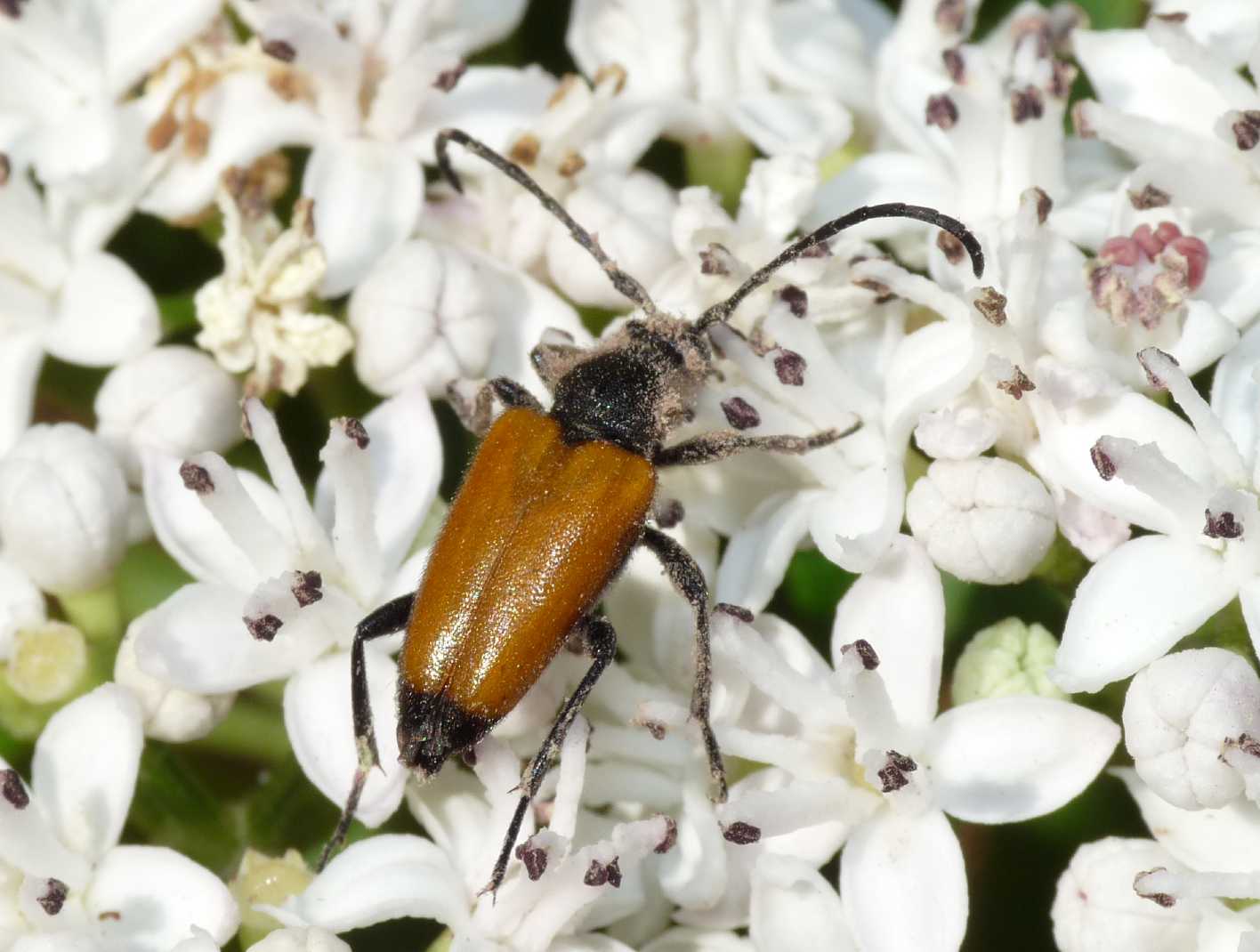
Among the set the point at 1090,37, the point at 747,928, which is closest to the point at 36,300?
the point at 747,928

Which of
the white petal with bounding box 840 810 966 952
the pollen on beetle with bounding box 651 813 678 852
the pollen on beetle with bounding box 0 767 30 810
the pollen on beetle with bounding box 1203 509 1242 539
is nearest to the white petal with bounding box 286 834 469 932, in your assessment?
the pollen on beetle with bounding box 651 813 678 852

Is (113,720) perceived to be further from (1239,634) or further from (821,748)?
(1239,634)

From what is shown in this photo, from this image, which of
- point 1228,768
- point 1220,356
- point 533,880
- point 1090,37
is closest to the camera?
point 1228,768

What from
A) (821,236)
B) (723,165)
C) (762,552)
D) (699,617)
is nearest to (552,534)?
(699,617)

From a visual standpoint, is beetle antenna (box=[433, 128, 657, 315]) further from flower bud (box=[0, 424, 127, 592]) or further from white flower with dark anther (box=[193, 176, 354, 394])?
flower bud (box=[0, 424, 127, 592])

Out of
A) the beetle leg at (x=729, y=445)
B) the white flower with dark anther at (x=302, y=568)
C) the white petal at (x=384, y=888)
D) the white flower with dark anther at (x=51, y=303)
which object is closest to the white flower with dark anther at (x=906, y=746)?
the beetle leg at (x=729, y=445)

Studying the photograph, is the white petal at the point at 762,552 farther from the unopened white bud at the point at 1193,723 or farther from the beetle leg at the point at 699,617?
the unopened white bud at the point at 1193,723
